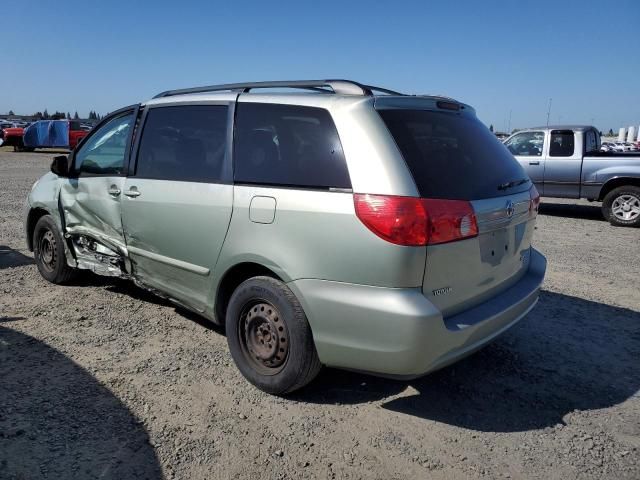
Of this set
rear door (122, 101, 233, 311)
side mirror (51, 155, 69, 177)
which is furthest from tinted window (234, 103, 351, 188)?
side mirror (51, 155, 69, 177)

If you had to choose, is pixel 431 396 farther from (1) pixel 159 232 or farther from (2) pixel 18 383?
(2) pixel 18 383

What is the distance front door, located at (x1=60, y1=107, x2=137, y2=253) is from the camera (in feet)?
13.6

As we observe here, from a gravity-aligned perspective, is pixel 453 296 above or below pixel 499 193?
below

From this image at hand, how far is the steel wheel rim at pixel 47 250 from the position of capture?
5000mm

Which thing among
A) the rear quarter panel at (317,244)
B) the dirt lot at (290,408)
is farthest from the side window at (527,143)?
the rear quarter panel at (317,244)

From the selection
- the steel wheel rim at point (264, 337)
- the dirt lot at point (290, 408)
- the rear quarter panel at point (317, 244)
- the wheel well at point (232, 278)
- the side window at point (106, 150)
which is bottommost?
the dirt lot at point (290, 408)

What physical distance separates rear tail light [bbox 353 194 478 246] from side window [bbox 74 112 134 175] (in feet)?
8.03

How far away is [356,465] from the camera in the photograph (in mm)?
2535

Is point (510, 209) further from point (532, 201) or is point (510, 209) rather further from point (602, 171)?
point (602, 171)

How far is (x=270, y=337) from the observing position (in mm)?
3102

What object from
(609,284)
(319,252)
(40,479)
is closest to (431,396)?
(319,252)

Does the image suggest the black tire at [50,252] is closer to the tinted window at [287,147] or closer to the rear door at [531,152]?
the tinted window at [287,147]

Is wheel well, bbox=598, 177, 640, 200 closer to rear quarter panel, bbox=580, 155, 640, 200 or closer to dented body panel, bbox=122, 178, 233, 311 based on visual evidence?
rear quarter panel, bbox=580, 155, 640, 200

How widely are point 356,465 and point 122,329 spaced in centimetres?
241
